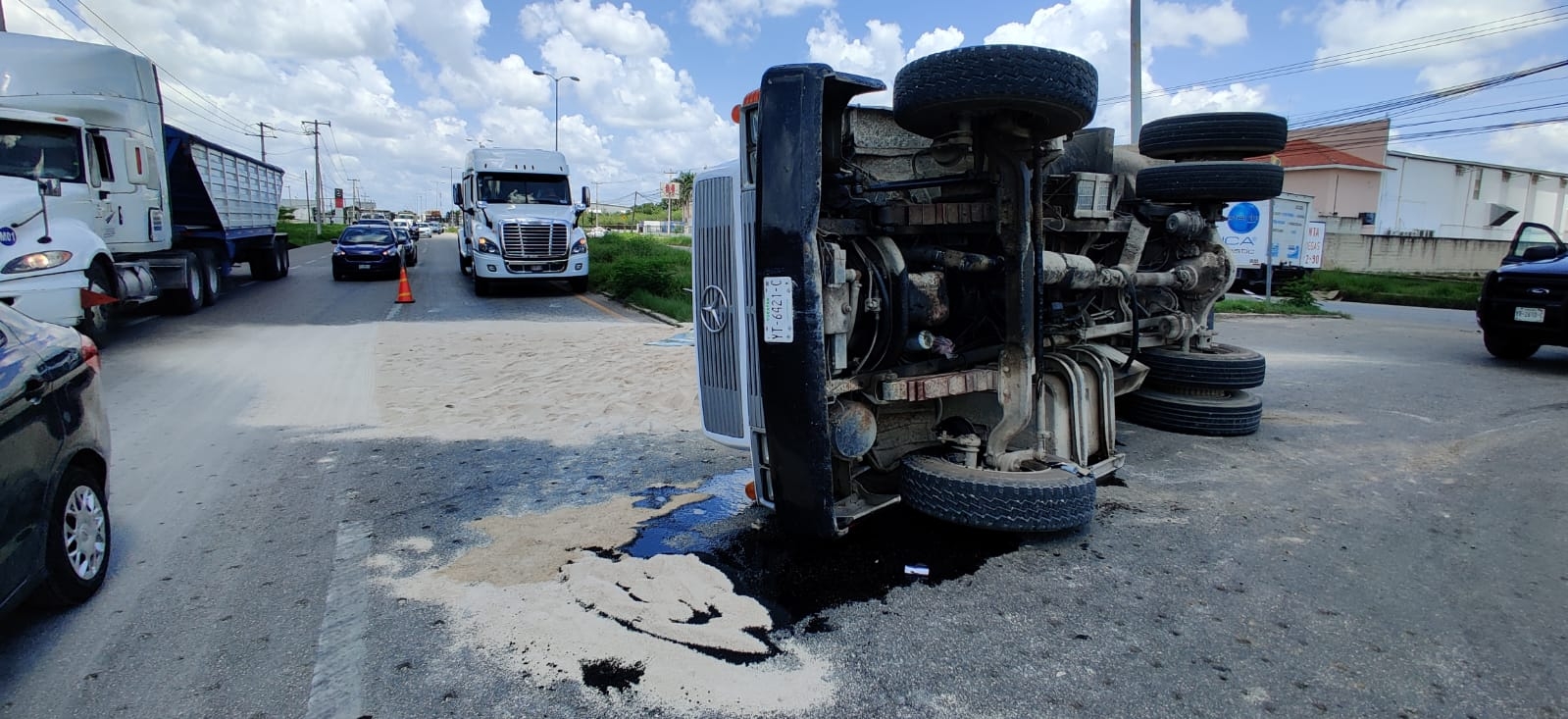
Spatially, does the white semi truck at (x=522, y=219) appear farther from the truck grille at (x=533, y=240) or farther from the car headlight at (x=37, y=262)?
the car headlight at (x=37, y=262)

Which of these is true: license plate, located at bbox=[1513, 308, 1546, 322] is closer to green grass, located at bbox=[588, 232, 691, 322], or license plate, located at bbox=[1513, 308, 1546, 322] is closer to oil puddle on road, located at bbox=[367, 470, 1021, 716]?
oil puddle on road, located at bbox=[367, 470, 1021, 716]

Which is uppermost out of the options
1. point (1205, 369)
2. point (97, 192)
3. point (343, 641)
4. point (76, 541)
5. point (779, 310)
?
point (97, 192)

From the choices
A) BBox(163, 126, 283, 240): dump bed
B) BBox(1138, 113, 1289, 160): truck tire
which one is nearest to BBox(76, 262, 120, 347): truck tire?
BBox(163, 126, 283, 240): dump bed

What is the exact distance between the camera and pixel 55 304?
894 cm

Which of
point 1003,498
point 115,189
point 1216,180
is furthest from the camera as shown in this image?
point 115,189

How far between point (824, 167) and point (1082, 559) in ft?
7.34

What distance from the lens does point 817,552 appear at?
411 cm

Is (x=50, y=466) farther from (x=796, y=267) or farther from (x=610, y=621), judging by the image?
(x=796, y=267)

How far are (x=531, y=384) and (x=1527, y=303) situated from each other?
1129 cm

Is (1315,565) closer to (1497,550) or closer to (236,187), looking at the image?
(1497,550)

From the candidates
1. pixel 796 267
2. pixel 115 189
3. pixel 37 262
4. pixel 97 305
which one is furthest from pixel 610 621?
pixel 115 189

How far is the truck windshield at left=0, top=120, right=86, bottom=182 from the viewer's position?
991 cm

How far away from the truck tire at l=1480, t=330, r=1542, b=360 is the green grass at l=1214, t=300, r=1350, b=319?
19.4 ft

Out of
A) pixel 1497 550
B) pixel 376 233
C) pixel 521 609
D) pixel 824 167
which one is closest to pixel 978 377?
pixel 824 167
